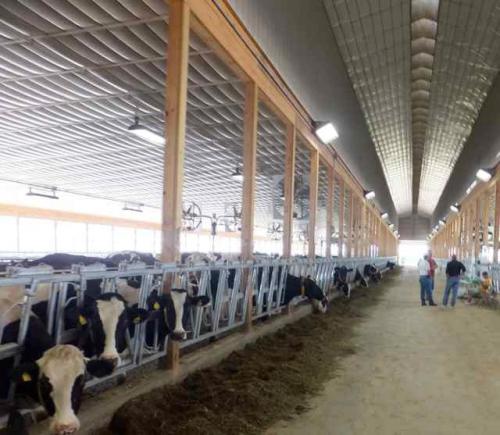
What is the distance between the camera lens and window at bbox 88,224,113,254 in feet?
83.6

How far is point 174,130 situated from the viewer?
582cm

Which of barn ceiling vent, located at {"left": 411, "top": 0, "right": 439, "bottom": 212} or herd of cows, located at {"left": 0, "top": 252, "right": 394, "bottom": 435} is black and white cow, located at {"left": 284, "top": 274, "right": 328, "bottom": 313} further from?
barn ceiling vent, located at {"left": 411, "top": 0, "right": 439, "bottom": 212}

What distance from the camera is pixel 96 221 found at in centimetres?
2577

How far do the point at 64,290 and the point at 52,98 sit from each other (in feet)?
28.7

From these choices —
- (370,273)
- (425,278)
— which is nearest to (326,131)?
(425,278)

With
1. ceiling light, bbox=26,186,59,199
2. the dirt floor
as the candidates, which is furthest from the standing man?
ceiling light, bbox=26,186,59,199

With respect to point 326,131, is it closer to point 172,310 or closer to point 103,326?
point 172,310

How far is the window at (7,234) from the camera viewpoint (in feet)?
65.9

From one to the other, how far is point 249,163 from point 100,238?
19165 millimetres

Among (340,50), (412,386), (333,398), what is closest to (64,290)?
(333,398)

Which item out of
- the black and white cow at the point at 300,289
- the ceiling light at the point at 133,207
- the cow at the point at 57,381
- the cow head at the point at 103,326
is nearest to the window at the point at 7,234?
the ceiling light at the point at 133,207

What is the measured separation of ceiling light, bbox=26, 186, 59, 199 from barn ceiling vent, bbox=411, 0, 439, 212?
16.0m

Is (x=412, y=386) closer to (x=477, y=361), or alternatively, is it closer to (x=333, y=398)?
(x=333, y=398)

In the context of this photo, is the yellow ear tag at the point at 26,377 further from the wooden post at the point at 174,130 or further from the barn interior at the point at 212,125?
the wooden post at the point at 174,130
